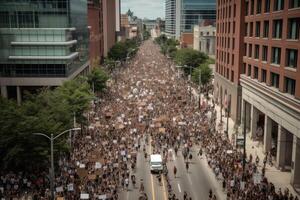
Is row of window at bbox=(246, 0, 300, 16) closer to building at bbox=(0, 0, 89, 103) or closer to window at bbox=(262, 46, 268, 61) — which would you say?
window at bbox=(262, 46, 268, 61)

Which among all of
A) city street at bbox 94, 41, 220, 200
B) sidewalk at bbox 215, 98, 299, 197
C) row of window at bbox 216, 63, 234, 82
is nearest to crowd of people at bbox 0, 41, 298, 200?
city street at bbox 94, 41, 220, 200

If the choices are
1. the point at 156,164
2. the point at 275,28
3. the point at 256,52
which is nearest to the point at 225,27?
the point at 256,52

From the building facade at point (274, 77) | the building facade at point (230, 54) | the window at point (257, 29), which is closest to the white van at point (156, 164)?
the building facade at point (274, 77)

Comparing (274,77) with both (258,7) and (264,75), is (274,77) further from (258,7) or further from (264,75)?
(258,7)

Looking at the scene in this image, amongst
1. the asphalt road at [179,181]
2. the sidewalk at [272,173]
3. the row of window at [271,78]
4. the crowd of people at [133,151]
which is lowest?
the sidewalk at [272,173]

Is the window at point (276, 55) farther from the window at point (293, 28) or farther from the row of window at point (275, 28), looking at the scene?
the window at point (293, 28)
